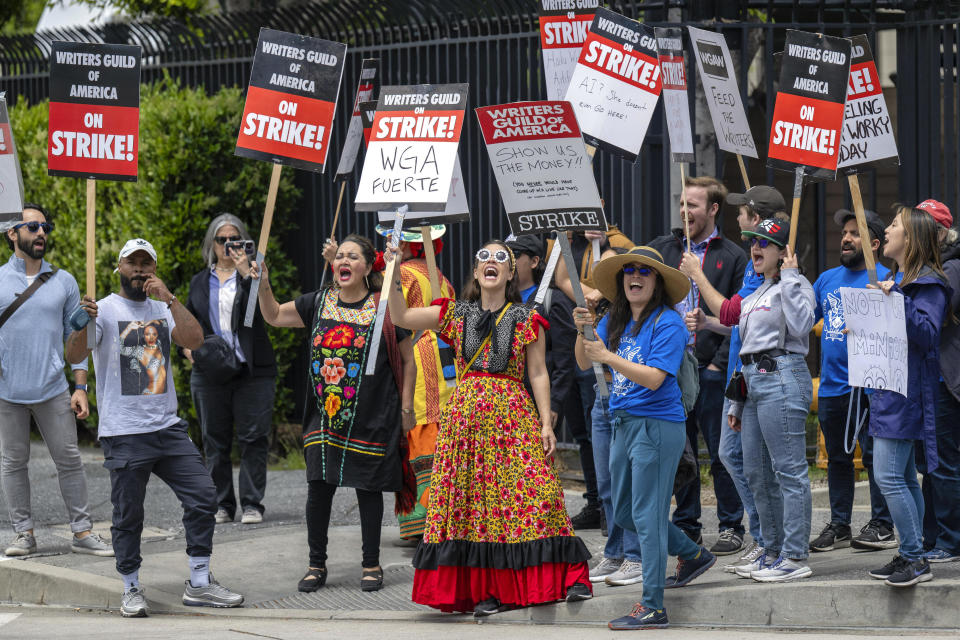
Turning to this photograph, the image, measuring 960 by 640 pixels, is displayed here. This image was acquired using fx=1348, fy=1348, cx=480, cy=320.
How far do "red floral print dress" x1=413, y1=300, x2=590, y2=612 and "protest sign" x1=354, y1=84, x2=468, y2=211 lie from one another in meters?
0.83

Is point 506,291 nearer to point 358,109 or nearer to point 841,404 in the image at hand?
point 358,109

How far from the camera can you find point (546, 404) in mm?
6922

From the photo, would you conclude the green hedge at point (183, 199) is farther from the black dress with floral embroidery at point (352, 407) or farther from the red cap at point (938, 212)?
the red cap at point (938, 212)

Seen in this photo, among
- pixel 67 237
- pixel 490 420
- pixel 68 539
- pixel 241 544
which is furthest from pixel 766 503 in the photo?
pixel 67 237

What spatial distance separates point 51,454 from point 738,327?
4.23m

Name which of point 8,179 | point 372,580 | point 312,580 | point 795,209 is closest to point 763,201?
point 795,209

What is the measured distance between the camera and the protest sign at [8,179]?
7.74 m

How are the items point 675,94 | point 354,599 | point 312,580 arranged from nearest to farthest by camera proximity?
1. point 354,599
2. point 312,580
3. point 675,94

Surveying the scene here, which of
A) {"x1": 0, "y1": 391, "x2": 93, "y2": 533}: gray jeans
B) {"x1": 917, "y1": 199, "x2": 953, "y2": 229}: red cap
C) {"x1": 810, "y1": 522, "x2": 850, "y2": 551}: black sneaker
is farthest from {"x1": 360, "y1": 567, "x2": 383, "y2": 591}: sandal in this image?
{"x1": 917, "y1": 199, "x2": 953, "y2": 229}: red cap

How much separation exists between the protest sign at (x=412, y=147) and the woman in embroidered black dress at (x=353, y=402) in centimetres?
57

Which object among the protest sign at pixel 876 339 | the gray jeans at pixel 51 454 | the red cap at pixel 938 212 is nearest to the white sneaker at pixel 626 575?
the protest sign at pixel 876 339

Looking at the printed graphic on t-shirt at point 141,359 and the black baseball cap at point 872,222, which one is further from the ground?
the black baseball cap at point 872,222

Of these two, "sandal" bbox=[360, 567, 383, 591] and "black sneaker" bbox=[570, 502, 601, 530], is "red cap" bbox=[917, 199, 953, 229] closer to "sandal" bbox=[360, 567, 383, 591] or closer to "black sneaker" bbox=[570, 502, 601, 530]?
"black sneaker" bbox=[570, 502, 601, 530]

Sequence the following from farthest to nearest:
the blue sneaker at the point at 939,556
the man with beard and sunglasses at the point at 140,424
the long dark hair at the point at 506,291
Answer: the man with beard and sunglasses at the point at 140,424 < the long dark hair at the point at 506,291 < the blue sneaker at the point at 939,556
